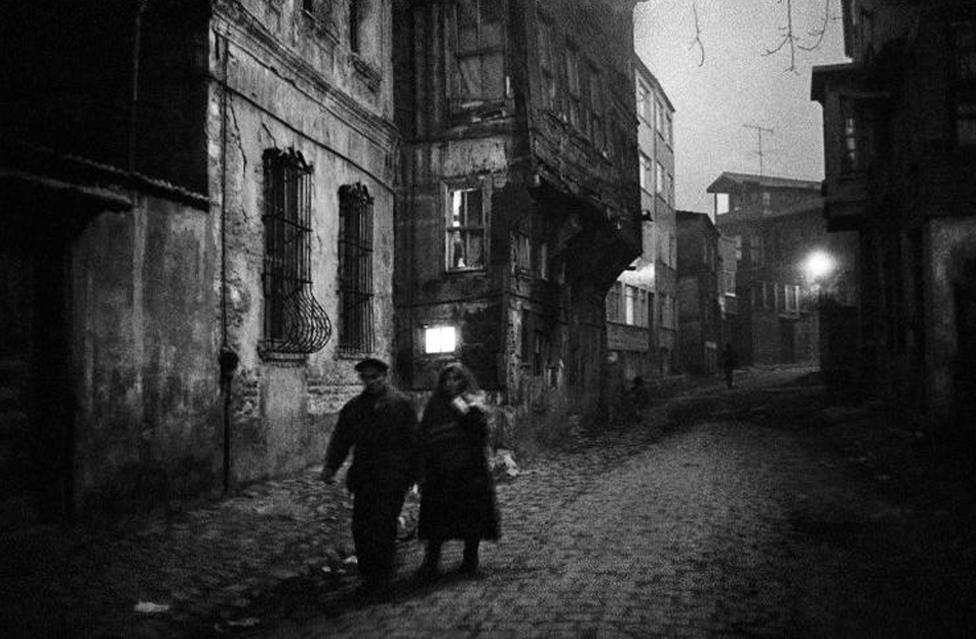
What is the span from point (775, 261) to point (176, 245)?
46579 mm

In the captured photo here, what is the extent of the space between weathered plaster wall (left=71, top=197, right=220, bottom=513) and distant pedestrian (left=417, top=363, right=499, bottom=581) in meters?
3.04

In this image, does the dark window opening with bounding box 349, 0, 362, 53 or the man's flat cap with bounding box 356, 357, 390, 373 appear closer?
the man's flat cap with bounding box 356, 357, 390, 373

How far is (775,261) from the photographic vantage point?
1959 inches

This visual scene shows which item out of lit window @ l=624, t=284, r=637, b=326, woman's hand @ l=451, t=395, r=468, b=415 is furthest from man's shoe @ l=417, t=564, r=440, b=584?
lit window @ l=624, t=284, r=637, b=326

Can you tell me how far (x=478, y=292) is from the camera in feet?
53.7

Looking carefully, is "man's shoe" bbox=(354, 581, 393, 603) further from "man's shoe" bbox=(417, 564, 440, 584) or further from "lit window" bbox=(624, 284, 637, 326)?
"lit window" bbox=(624, 284, 637, 326)

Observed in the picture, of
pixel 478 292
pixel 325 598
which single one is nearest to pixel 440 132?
pixel 478 292

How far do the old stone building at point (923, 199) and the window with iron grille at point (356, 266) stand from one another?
935cm

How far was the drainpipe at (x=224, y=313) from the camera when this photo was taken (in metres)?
9.16

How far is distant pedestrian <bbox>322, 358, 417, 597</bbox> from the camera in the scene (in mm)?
6277

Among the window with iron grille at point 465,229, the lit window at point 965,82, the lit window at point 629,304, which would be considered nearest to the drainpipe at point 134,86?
the window with iron grille at point 465,229

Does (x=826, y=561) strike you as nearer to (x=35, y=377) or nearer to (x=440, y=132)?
(x=35, y=377)

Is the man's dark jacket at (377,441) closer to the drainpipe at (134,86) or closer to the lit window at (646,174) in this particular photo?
the drainpipe at (134,86)

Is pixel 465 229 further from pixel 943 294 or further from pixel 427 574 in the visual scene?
pixel 427 574
